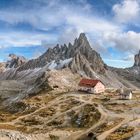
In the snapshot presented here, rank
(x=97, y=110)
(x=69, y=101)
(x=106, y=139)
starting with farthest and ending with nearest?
(x=69, y=101) < (x=97, y=110) < (x=106, y=139)

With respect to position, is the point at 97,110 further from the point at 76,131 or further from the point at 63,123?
the point at 76,131

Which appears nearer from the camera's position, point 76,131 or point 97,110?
point 76,131

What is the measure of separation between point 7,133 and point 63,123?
41225mm

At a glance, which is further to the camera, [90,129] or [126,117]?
[126,117]

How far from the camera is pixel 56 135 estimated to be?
376 feet

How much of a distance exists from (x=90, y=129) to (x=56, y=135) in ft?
45.6

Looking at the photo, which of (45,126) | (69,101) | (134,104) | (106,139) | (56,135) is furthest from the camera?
(69,101)

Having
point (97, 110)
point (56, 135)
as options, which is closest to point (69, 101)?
point (97, 110)

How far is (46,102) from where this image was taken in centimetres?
18088

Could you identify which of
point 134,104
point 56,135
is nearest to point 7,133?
point 56,135

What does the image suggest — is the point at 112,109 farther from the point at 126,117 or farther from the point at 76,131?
the point at 76,131

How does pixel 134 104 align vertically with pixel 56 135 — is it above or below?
above

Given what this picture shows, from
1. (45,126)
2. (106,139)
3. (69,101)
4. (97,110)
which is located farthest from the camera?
(69,101)

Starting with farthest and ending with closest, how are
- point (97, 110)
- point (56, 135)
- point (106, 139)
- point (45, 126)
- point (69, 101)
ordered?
point (69, 101) < point (97, 110) < point (45, 126) < point (56, 135) < point (106, 139)
